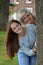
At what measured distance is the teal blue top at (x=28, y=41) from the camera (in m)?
4.97

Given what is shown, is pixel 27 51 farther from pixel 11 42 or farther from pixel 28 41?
pixel 11 42

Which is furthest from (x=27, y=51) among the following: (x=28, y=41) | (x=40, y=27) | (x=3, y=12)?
(x=3, y=12)

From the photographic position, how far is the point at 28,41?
505 cm

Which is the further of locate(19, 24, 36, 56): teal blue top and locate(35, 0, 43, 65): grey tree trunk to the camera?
locate(19, 24, 36, 56): teal blue top

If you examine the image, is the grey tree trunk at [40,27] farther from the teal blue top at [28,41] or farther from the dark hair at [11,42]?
the dark hair at [11,42]

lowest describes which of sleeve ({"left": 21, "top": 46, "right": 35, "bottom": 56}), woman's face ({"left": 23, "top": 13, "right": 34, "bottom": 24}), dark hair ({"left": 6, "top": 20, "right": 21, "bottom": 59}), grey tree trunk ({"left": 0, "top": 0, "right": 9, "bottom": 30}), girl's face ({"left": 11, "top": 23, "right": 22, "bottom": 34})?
grey tree trunk ({"left": 0, "top": 0, "right": 9, "bottom": 30})

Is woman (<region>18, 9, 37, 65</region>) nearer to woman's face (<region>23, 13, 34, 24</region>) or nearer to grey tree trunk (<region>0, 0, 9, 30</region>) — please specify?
woman's face (<region>23, 13, 34, 24</region>)

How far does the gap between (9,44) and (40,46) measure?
1185 millimetres

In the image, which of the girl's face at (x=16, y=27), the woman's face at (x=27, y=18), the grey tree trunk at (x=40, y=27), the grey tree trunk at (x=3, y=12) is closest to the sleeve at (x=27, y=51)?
the girl's face at (x=16, y=27)

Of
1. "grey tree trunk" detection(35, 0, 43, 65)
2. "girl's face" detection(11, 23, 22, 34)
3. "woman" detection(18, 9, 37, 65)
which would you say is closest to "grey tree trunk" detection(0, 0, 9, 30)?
"woman" detection(18, 9, 37, 65)

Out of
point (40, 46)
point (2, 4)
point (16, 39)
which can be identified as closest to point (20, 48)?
point (16, 39)

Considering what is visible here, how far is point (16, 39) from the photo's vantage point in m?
5.11

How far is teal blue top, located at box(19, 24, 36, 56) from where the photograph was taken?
16.3 feet

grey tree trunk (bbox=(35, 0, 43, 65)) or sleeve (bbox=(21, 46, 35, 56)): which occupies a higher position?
grey tree trunk (bbox=(35, 0, 43, 65))
